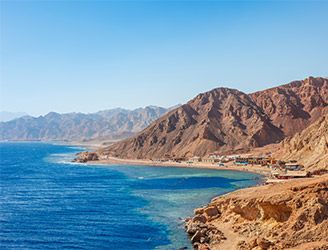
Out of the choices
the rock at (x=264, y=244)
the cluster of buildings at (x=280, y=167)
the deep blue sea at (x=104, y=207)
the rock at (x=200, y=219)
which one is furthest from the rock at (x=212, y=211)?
the cluster of buildings at (x=280, y=167)

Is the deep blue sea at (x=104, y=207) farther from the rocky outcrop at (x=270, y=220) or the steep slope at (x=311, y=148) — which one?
the steep slope at (x=311, y=148)

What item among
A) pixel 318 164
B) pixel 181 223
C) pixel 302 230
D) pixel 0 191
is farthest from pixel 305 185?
pixel 0 191

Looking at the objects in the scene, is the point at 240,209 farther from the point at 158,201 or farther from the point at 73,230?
the point at 158,201

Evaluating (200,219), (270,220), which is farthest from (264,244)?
(200,219)

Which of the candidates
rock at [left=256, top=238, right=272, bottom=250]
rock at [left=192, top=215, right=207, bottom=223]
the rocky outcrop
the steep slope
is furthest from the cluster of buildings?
rock at [left=256, top=238, right=272, bottom=250]

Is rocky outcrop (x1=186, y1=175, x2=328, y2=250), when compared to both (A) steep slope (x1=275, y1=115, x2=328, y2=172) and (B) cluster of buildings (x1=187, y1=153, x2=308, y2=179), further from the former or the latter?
(A) steep slope (x1=275, y1=115, x2=328, y2=172)
